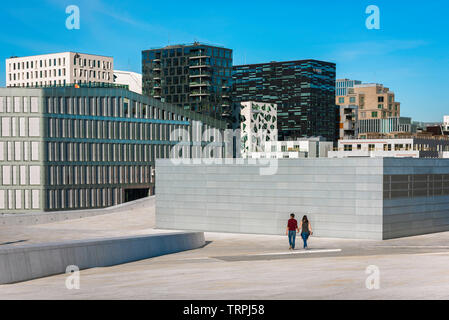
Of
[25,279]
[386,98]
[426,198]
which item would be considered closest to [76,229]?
[426,198]

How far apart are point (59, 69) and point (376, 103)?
317 feet

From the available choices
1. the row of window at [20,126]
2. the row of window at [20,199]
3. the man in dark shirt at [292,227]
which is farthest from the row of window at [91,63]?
the man in dark shirt at [292,227]

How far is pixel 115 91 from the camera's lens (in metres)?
76.3

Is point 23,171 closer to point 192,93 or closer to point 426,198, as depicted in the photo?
point 426,198

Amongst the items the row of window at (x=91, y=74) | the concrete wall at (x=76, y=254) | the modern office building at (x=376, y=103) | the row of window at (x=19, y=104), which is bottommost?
the concrete wall at (x=76, y=254)

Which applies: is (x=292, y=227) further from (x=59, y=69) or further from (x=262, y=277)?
(x=59, y=69)

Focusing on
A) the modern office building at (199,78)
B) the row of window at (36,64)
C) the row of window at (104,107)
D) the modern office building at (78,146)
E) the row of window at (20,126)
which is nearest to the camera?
the row of window at (20,126)

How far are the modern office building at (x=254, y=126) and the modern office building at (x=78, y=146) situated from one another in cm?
7669

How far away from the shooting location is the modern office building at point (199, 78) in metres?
132

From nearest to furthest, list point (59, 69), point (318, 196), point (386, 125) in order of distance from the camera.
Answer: point (318, 196) < point (59, 69) < point (386, 125)

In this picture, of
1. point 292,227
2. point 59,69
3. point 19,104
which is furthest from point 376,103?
point 292,227

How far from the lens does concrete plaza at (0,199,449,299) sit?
1459 centimetres

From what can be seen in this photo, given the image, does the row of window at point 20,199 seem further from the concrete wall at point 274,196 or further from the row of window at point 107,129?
the concrete wall at point 274,196

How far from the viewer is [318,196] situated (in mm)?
36281
